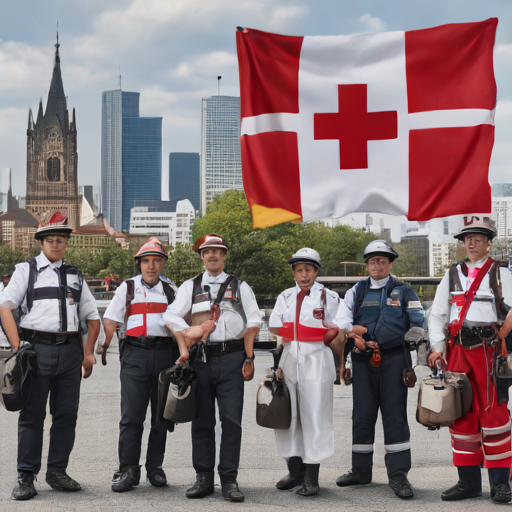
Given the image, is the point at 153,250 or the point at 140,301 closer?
the point at 140,301

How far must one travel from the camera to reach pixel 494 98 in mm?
6410

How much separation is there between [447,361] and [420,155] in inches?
67.8

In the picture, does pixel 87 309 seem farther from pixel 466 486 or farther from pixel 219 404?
pixel 466 486

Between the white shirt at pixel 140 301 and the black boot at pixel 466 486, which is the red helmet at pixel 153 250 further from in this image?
the black boot at pixel 466 486

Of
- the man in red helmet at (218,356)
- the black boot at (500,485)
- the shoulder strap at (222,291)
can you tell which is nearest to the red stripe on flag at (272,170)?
the man in red helmet at (218,356)

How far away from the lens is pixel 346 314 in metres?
6.31

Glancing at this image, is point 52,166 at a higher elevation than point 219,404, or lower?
higher

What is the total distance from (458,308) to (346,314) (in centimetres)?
89

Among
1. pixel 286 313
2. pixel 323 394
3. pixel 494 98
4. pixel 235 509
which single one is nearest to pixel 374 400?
pixel 323 394

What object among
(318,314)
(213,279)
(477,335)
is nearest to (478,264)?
(477,335)

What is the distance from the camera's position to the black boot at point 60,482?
6.09 meters

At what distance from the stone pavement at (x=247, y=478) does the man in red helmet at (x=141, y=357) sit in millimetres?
207

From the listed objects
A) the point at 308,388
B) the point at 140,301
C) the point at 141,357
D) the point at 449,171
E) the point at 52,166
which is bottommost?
the point at 308,388

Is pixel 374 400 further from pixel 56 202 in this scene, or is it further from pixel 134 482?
pixel 56 202
